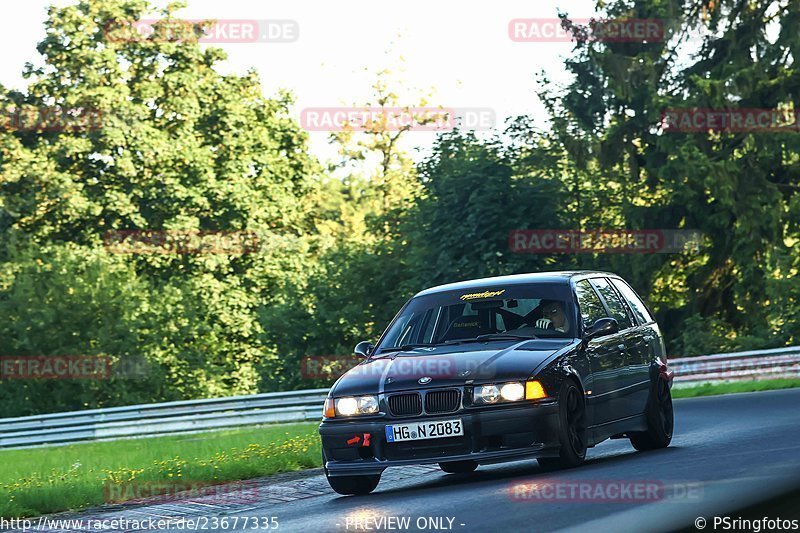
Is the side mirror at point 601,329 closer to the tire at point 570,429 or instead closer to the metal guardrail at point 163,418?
the tire at point 570,429

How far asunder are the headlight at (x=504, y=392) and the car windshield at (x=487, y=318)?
42.2 inches

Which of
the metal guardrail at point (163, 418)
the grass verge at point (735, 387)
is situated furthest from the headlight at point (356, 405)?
the metal guardrail at point (163, 418)

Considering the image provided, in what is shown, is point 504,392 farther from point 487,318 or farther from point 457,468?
point 457,468

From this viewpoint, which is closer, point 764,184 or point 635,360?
point 635,360

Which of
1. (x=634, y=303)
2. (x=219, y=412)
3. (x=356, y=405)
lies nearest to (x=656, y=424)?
(x=634, y=303)

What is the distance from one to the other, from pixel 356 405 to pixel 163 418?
24934 mm

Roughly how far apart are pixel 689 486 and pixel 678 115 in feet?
103

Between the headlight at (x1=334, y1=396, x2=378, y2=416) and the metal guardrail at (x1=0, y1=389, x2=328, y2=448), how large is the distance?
21480 mm

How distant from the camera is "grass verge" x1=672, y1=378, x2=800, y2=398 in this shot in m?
27.3

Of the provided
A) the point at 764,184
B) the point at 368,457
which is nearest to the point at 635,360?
the point at 368,457

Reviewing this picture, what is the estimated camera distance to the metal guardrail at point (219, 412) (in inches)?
1208

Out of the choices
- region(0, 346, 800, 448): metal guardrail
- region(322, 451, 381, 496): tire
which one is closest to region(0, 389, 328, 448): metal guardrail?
region(0, 346, 800, 448): metal guardrail

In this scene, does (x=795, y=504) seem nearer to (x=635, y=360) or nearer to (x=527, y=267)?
(x=635, y=360)

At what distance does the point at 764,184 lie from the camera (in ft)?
126
